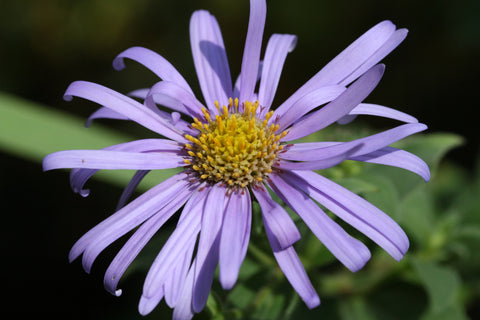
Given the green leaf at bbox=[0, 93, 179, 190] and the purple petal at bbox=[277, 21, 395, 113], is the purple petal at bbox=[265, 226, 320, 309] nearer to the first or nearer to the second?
the purple petal at bbox=[277, 21, 395, 113]

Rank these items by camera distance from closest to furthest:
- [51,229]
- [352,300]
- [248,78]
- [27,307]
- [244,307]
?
[248,78]
[244,307]
[352,300]
[27,307]
[51,229]

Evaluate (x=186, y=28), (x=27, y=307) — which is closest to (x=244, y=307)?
(x=27, y=307)

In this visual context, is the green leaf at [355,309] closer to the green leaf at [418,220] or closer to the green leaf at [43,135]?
the green leaf at [418,220]

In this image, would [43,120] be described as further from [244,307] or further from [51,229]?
[244,307]

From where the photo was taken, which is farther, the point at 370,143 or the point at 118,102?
the point at 118,102

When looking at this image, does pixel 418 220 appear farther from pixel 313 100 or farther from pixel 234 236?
pixel 234 236

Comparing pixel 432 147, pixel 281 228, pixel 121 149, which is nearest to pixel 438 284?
pixel 432 147
